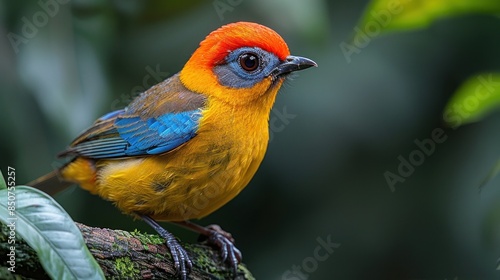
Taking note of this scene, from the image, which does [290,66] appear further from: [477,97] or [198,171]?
[477,97]

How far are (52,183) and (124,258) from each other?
1.78 metres

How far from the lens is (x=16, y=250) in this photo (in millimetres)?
2756

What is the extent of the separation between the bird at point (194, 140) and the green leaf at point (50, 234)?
142cm

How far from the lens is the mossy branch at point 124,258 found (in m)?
2.76

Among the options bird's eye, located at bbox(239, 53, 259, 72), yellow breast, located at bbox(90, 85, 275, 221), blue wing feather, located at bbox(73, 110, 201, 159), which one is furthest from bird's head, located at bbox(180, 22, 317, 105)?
blue wing feather, located at bbox(73, 110, 201, 159)

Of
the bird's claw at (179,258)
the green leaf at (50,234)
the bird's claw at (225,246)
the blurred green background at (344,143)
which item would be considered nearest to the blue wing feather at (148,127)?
the blurred green background at (344,143)

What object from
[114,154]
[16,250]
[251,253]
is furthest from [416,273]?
[16,250]

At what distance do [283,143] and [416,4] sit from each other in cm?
239

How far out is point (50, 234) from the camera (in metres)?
2.29

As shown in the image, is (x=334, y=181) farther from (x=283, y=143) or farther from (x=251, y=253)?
(x=251, y=253)

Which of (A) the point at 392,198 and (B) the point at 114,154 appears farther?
(A) the point at 392,198

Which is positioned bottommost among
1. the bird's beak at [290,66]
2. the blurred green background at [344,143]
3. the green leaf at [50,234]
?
the blurred green background at [344,143]

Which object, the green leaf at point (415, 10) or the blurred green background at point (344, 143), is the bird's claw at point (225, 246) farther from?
the green leaf at point (415, 10)

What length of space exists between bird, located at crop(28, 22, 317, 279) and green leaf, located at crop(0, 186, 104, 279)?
56.0 inches
